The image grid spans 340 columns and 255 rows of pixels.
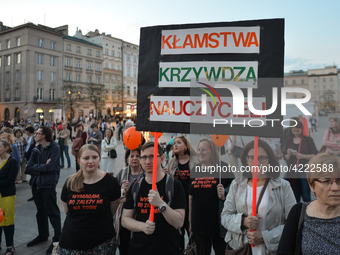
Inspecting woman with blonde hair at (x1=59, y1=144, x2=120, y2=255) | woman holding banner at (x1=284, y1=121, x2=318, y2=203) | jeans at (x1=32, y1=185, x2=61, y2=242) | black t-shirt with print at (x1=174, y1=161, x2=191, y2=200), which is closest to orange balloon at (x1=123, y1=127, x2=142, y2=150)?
black t-shirt with print at (x1=174, y1=161, x2=191, y2=200)

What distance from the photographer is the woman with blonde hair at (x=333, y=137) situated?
15.5 feet

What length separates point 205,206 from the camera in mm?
2947

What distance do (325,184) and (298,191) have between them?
3425mm

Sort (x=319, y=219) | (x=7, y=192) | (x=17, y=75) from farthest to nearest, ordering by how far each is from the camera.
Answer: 1. (x=17, y=75)
2. (x=7, y=192)
3. (x=319, y=219)

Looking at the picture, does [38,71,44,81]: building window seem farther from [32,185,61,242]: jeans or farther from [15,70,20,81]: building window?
[32,185,61,242]: jeans

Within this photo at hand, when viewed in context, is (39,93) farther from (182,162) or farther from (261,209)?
(261,209)

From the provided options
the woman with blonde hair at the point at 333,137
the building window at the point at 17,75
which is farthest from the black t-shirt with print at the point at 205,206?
the building window at the point at 17,75

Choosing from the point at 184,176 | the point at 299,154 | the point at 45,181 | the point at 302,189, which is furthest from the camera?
the point at 302,189

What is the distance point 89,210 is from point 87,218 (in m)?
0.09

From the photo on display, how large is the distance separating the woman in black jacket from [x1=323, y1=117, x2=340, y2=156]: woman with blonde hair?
18.6 ft

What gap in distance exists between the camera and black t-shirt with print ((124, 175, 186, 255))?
7.55ft

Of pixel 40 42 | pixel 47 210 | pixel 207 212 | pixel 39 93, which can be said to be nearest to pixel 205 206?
pixel 207 212

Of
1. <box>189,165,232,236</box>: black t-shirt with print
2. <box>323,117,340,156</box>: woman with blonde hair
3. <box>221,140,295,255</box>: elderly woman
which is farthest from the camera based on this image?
<box>323,117,340,156</box>: woman with blonde hair

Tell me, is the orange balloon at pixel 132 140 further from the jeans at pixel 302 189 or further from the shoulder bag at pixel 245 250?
the jeans at pixel 302 189
